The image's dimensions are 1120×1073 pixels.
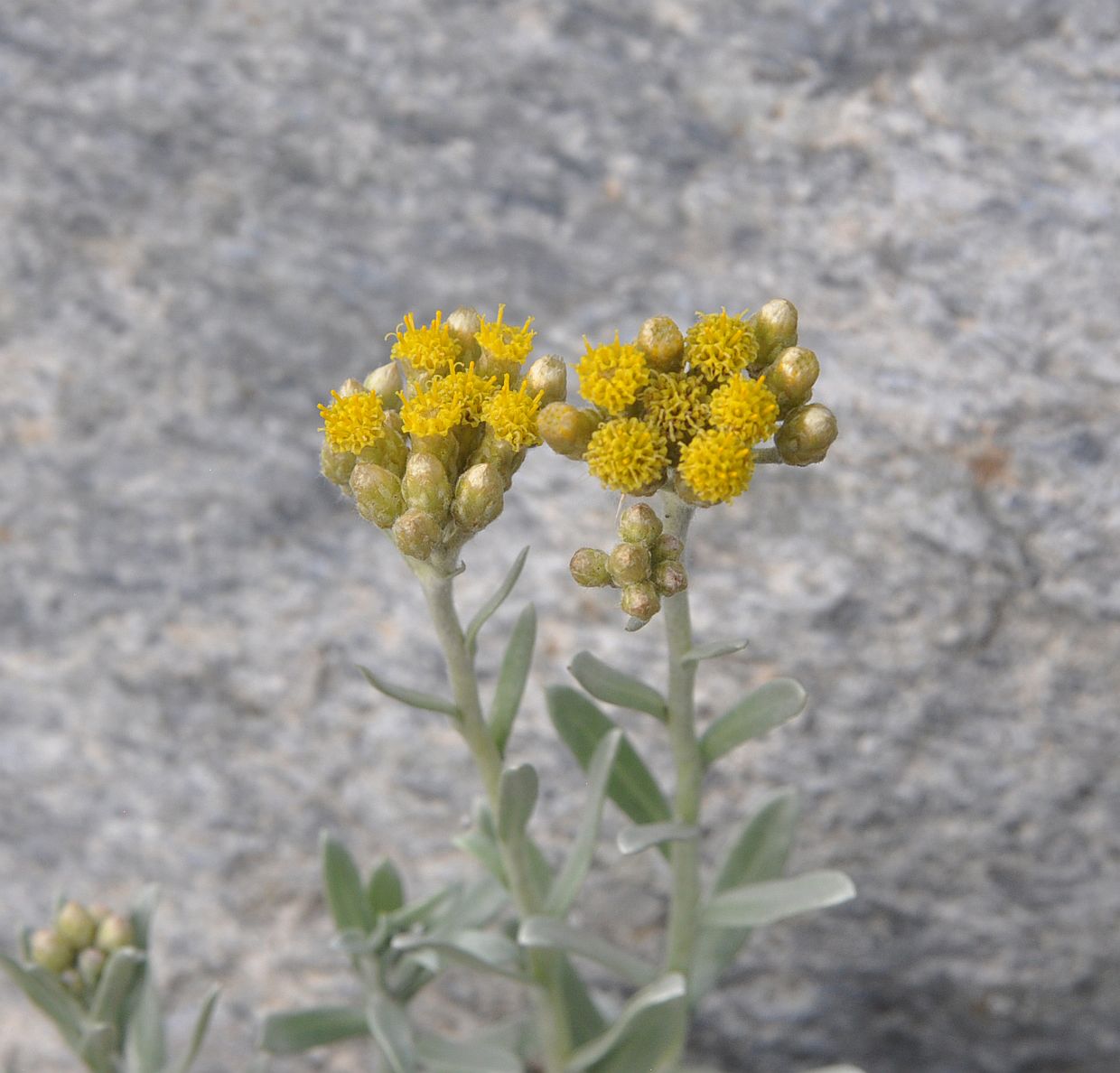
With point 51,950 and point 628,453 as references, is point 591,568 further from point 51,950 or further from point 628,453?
point 51,950

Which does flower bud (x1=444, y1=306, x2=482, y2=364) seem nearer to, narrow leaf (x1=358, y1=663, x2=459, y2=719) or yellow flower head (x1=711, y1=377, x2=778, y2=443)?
yellow flower head (x1=711, y1=377, x2=778, y2=443)

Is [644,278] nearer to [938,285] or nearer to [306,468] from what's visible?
[938,285]

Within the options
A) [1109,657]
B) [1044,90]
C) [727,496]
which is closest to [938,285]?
[1044,90]

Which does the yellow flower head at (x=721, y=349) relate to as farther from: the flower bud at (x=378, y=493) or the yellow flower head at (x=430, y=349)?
the flower bud at (x=378, y=493)

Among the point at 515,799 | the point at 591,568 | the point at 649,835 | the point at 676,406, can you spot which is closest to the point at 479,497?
the point at 591,568

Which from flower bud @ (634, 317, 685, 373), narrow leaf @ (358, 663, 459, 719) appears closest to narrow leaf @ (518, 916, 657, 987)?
narrow leaf @ (358, 663, 459, 719)

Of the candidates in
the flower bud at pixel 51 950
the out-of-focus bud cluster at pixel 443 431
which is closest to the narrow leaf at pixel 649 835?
the out-of-focus bud cluster at pixel 443 431
